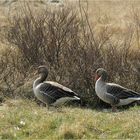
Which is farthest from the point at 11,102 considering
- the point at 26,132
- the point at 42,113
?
the point at 26,132

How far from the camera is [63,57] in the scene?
47.6ft

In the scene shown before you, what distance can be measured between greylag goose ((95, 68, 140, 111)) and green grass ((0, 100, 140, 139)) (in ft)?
7.32

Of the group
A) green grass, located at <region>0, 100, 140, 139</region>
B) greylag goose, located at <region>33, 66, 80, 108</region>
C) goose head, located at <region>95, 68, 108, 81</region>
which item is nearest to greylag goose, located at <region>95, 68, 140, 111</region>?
goose head, located at <region>95, 68, 108, 81</region>

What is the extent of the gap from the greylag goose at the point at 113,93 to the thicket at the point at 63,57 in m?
1.15

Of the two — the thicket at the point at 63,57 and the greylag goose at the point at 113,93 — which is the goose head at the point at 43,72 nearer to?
the thicket at the point at 63,57

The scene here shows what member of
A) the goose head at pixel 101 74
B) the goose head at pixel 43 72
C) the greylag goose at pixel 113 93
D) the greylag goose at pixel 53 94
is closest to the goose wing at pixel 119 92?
the greylag goose at pixel 113 93

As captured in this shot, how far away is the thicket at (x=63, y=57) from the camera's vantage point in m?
14.1

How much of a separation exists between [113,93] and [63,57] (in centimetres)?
226

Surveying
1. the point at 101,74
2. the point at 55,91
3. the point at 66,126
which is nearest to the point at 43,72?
the point at 55,91

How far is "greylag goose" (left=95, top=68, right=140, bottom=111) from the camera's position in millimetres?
12773

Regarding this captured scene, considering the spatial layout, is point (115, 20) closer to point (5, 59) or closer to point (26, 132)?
point (5, 59)

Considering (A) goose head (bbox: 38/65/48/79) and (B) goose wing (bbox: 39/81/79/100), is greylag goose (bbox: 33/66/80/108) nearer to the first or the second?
(B) goose wing (bbox: 39/81/79/100)

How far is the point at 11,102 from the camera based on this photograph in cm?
1277

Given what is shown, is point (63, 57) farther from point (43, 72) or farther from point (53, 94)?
point (53, 94)
